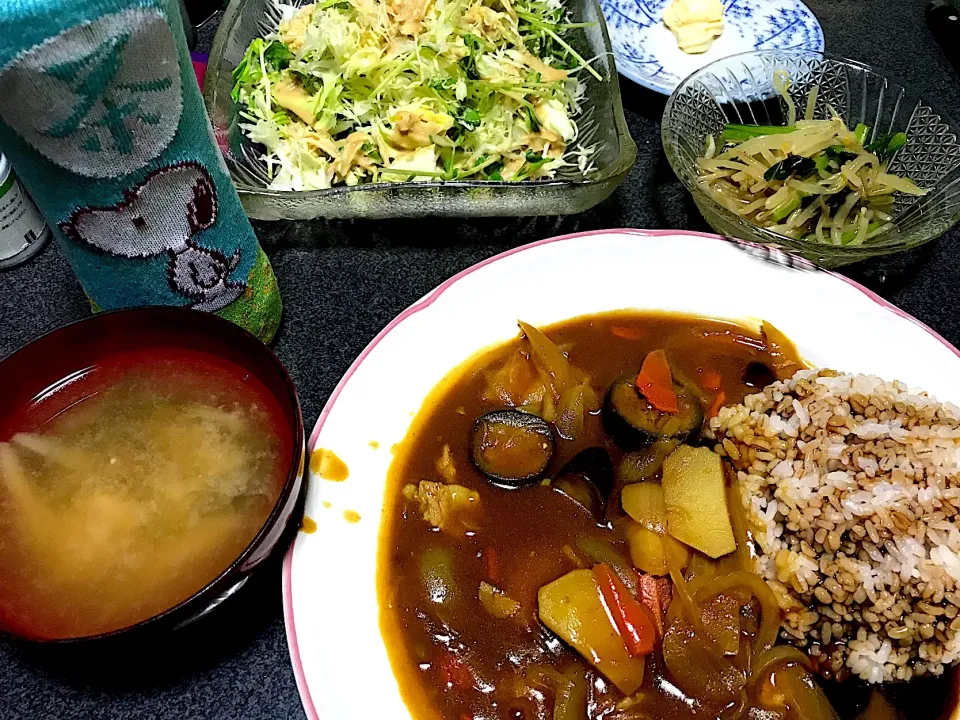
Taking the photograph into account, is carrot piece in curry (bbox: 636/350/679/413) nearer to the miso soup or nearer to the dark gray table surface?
the dark gray table surface

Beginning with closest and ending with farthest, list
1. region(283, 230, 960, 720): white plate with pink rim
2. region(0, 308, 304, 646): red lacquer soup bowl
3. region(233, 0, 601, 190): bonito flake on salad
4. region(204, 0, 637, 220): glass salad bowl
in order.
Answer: region(0, 308, 304, 646): red lacquer soup bowl
region(283, 230, 960, 720): white plate with pink rim
region(204, 0, 637, 220): glass salad bowl
region(233, 0, 601, 190): bonito flake on salad

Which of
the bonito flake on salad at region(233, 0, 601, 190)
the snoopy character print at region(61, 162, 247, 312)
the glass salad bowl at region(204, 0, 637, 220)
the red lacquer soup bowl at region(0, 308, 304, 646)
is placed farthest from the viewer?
the bonito flake on salad at region(233, 0, 601, 190)

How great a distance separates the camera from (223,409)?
207 centimetres

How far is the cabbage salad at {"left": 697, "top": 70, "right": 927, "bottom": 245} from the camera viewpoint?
279cm

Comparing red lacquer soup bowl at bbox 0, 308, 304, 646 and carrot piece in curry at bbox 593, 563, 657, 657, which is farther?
carrot piece in curry at bbox 593, 563, 657, 657

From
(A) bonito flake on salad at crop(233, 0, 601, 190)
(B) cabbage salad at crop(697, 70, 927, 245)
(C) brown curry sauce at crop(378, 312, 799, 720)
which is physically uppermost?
(A) bonito flake on salad at crop(233, 0, 601, 190)

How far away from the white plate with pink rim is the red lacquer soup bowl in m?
0.20

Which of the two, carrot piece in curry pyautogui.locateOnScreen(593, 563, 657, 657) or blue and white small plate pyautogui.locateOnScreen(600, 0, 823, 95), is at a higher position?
blue and white small plate pyautogui.locateOnScreen(600, 0, 823, 95)

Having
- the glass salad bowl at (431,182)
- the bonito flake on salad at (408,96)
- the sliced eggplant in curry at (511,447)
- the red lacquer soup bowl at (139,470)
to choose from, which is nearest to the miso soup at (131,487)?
the red lacquer soup bowl at (139,470)

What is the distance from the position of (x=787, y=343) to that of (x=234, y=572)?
197 centimetres

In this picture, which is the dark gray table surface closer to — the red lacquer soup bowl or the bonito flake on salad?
the bonito flake on salad

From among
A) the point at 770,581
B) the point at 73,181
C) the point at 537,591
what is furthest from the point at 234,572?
the point at 770,581

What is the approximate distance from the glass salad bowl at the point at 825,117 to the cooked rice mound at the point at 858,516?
632 mm

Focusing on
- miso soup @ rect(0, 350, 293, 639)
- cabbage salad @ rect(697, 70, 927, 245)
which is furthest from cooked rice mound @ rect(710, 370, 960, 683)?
miso soup @ rect(0, 350, 293, 639)
